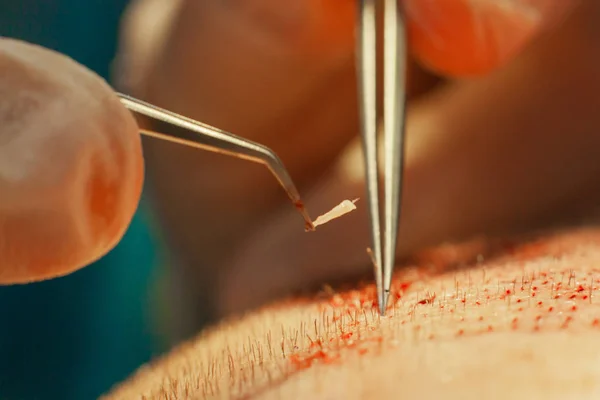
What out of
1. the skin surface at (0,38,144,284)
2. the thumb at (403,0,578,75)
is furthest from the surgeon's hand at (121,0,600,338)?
the skin surface at (0,38,144,284)

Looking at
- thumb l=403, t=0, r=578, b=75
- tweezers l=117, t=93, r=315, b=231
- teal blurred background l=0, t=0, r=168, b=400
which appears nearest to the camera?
tweezers l=117, t=93, r=315, b=231

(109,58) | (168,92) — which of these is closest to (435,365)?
(168,92)

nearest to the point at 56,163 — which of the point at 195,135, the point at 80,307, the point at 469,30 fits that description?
the point at 195,135

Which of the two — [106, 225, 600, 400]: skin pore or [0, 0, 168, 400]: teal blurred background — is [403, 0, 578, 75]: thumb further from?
[0, 0, 168, 400]: teal blurred background

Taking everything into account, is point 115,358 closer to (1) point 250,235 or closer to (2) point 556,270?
(1) point 250,235

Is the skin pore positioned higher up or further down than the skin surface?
further down

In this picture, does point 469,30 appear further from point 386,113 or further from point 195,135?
point 195,135

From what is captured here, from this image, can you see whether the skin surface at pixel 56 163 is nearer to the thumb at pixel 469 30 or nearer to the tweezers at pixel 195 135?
the tweezers at pixel 195 135
